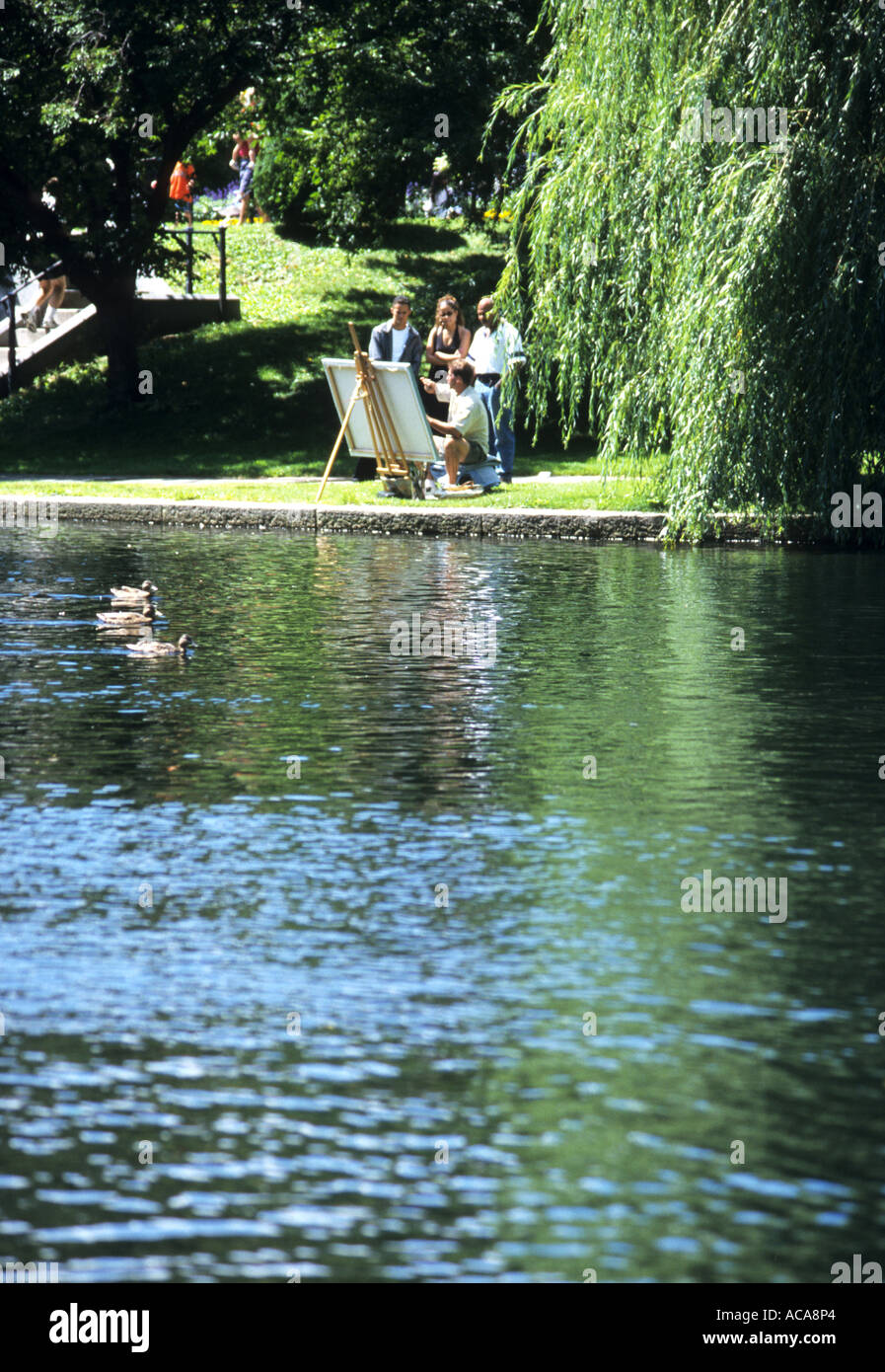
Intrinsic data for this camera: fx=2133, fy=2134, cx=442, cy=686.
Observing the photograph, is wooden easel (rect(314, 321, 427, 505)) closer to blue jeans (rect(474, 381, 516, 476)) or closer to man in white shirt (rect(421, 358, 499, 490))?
man in white shirt (rect(421, 358, 499, 490))

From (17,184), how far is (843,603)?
56.1 feet

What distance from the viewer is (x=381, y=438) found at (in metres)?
21.4

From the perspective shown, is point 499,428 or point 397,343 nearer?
point 397,343

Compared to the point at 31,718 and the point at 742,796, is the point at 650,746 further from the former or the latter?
the point at 31,718

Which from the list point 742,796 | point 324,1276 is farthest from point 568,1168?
point 742,796

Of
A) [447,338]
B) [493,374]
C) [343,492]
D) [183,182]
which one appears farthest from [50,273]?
[343,492]

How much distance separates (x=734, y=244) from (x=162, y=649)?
8.01 metres

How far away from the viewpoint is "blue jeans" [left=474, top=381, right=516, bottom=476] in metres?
22.5

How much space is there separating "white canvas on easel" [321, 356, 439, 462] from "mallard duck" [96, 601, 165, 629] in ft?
26.4

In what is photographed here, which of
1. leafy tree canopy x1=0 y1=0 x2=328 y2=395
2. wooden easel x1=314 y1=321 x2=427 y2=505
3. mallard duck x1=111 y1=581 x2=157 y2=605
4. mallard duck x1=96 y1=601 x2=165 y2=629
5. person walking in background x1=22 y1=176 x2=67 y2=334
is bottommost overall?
mallard duck x1=96 y1=601 x2=165 y2=629

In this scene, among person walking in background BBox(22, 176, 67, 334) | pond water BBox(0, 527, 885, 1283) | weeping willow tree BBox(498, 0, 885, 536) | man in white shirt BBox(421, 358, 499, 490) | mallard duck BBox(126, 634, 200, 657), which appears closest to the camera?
pond water BBox(0, 527, 885, 1283)

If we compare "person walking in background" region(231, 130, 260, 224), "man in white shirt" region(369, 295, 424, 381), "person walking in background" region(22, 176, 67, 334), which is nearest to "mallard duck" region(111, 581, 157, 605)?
"man in white shirt" region(369, 295, 424, 381)

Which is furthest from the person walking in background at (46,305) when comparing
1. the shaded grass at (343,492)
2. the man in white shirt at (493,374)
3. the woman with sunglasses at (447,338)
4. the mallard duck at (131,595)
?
the mallard duck at (131,595)

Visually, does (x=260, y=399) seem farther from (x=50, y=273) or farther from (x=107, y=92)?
(x=50, y=273)
